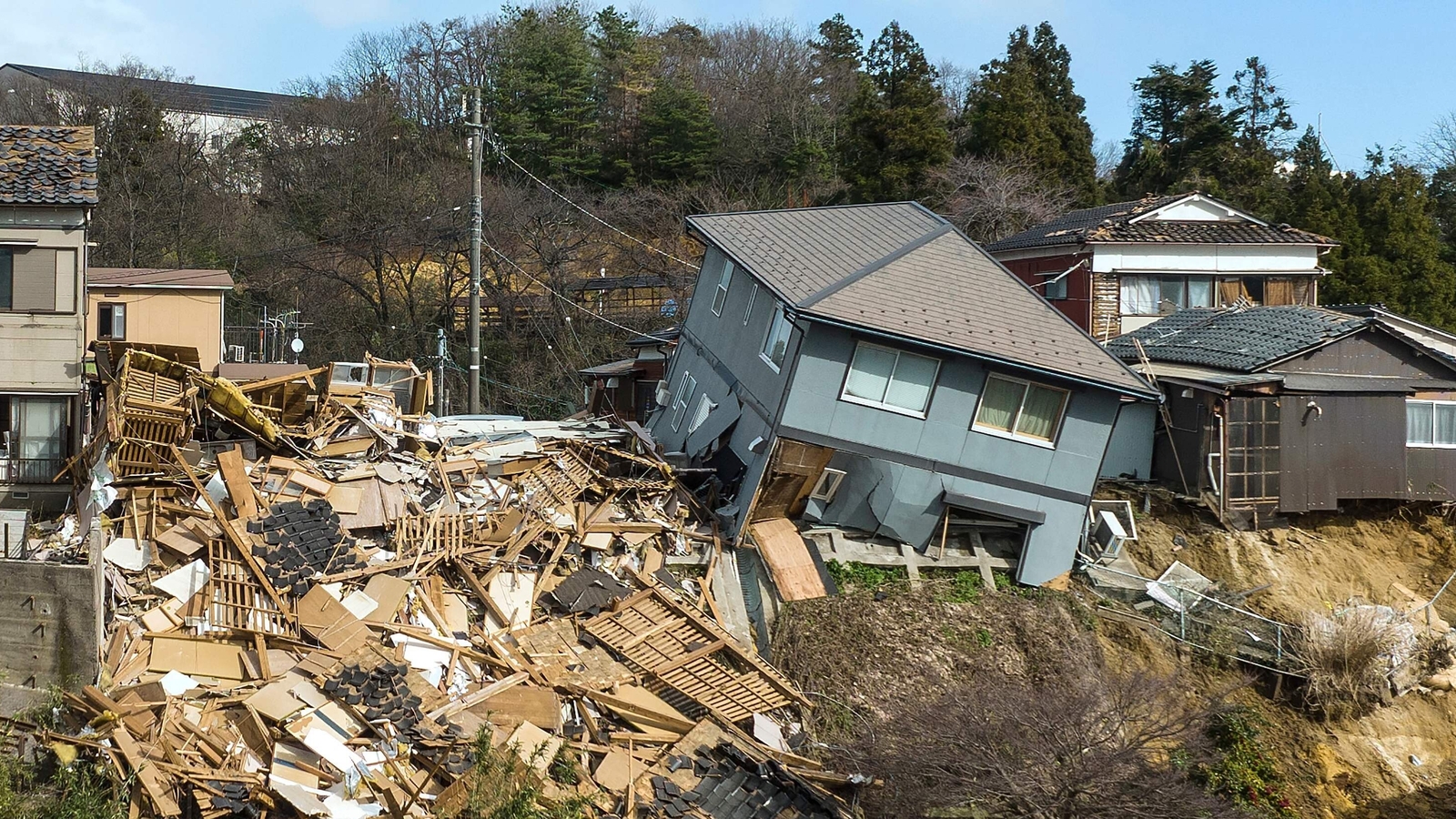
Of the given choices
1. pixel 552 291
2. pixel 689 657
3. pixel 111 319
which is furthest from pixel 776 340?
pixel 552 291

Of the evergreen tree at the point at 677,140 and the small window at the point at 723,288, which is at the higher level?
the evergreen tree at the point at 677,140

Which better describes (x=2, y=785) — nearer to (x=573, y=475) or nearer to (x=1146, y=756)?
(x=573, y=475)

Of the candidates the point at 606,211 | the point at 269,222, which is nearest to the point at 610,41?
the point at 606,211

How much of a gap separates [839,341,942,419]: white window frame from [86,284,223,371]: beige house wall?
1523 cm

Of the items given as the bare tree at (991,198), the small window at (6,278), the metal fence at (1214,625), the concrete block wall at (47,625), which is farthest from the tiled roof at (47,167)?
the bare tree at (991,198)

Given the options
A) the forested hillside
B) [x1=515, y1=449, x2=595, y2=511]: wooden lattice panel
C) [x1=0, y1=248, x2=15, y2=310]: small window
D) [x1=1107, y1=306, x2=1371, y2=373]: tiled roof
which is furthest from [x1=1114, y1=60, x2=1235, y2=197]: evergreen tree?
[x1=0, y1=248, x2=15, y2=310]: small window

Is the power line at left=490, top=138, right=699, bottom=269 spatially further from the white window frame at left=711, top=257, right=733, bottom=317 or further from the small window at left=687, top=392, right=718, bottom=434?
the small window at left=687, top=392, right=718, bottom=434

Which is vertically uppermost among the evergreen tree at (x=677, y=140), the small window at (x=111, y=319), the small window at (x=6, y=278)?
the evergreen tree at (x=677, y=140)

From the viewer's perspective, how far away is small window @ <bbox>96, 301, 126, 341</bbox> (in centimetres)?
2405

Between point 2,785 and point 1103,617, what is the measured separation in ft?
47.6

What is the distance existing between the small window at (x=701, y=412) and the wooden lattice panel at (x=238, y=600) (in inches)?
325

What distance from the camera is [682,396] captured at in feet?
73.8

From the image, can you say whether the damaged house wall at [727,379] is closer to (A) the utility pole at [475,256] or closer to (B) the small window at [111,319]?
(A) the utility pole at [475,256]

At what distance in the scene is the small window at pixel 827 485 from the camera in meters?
17.2
